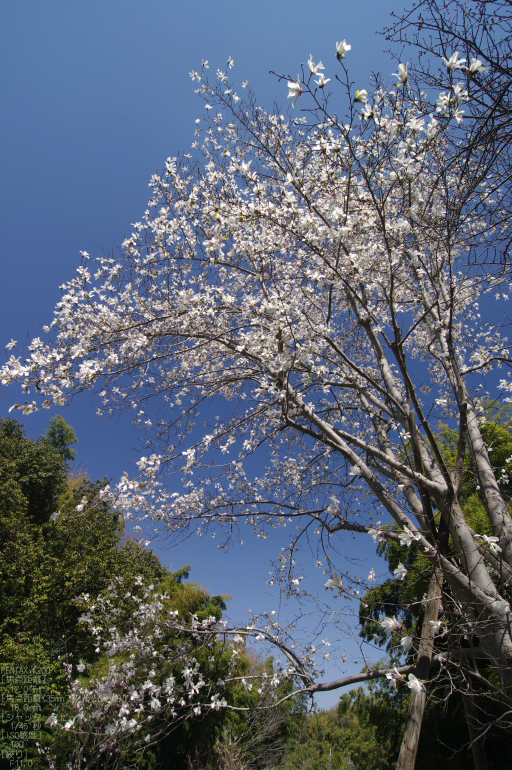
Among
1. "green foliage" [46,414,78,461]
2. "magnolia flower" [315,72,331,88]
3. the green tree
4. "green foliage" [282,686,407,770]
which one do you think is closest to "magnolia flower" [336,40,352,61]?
"magnolia flower" [315,72,331,88]

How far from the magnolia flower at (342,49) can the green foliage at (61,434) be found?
21386 millimetres

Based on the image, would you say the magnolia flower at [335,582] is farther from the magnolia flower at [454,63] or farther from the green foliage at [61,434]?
the green foliage at [61,434]

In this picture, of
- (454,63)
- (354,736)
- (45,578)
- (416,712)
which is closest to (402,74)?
(454,63)

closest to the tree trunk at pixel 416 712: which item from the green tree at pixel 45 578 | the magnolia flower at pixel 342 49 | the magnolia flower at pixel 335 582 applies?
the magnolia flower at pixel 335 582

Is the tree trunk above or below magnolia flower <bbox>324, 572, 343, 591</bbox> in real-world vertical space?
below

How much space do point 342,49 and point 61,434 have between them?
862 inches

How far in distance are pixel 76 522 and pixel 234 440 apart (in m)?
8.97

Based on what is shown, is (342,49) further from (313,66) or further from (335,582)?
(335,582)

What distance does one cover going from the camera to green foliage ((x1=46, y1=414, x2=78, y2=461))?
20188 millimetres

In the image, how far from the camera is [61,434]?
20375mm

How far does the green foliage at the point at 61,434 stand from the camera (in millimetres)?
20188

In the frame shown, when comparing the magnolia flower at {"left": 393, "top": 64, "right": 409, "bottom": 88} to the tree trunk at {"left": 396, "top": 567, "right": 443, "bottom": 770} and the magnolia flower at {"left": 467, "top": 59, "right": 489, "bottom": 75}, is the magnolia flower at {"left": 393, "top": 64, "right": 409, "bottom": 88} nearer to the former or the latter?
the magnolia flower at {"left": 467, "top": 59, "right": 489, "bottom": 75}

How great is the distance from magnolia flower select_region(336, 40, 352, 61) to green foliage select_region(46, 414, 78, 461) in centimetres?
2139

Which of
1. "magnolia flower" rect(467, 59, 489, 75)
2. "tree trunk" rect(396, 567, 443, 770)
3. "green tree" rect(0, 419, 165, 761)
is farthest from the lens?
"green tree" rect(0, 419, 165, 761)
